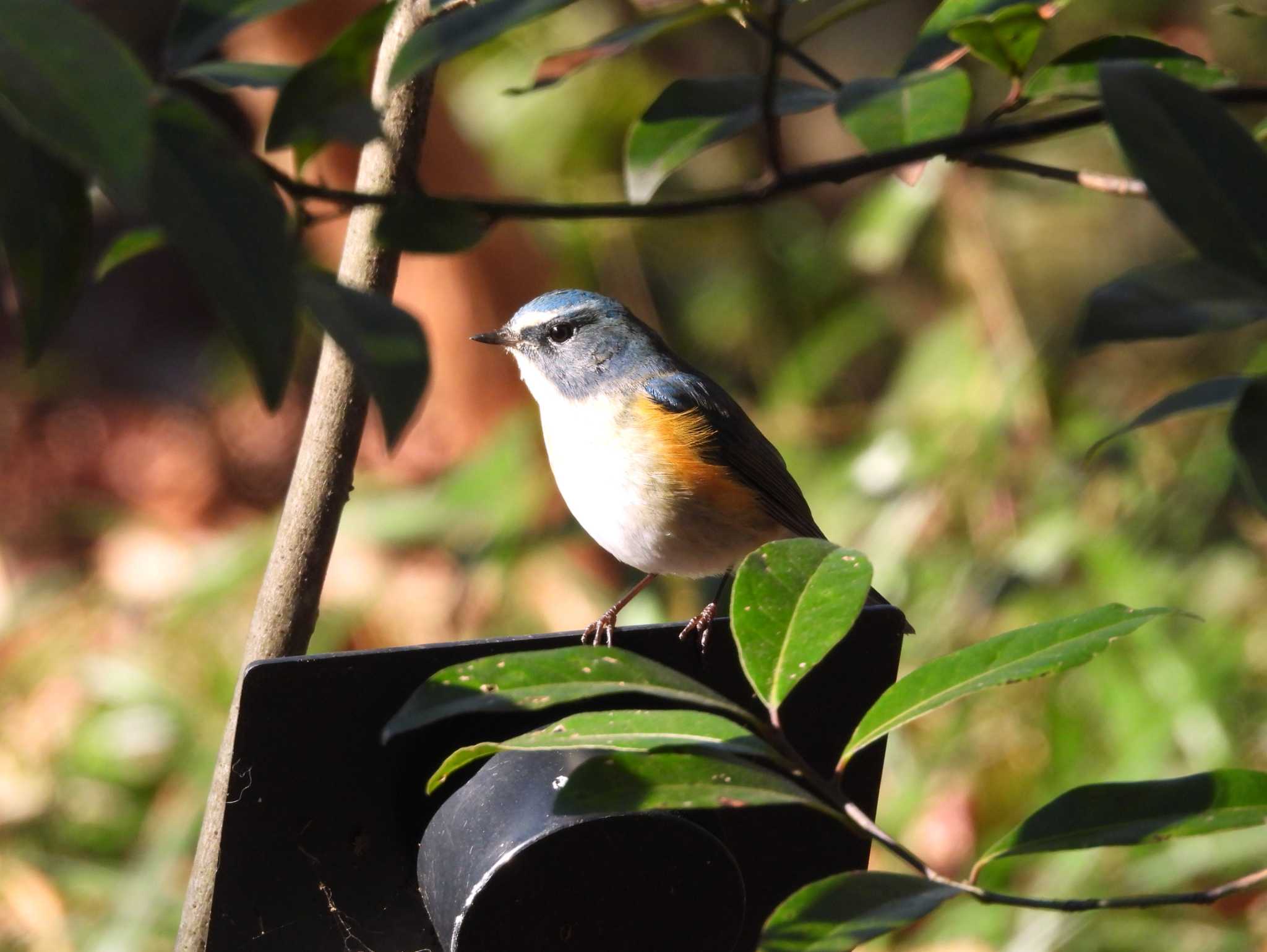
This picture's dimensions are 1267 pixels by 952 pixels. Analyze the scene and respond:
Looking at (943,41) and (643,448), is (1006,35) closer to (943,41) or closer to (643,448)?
(943,41)

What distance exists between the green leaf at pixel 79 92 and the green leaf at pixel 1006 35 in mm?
691

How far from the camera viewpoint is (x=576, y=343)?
7.95 ft

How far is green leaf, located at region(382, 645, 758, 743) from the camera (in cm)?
90

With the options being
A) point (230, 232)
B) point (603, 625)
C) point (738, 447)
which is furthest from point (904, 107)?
point (738, 447)

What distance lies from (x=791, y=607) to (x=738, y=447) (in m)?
1.31

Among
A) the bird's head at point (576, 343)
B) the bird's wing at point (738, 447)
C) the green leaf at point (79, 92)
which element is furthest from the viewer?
the bird's head at point (576, 343)

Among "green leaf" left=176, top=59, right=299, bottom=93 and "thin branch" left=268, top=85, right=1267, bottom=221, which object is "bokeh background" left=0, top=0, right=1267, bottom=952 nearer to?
"green leaf" left=176, top=59, right=299, bottom=93

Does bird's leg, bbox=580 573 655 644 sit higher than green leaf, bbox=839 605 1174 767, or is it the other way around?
green leaf, bbox=839 605 1174 767

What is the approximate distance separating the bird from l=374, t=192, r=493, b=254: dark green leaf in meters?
1.03

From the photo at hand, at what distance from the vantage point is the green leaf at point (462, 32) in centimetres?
80

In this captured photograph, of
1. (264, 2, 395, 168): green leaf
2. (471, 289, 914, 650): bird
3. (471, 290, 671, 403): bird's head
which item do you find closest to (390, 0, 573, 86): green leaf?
(264, 2, 395, 168): green leaf

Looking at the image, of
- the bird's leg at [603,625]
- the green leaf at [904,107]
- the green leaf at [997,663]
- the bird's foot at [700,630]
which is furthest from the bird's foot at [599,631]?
the green leaf at [904,107]

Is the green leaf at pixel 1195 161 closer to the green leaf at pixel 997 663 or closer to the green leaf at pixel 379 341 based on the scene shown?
the green leaf at pixel 997 663

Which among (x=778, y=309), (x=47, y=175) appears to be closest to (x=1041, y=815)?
(x=47, y=175)
